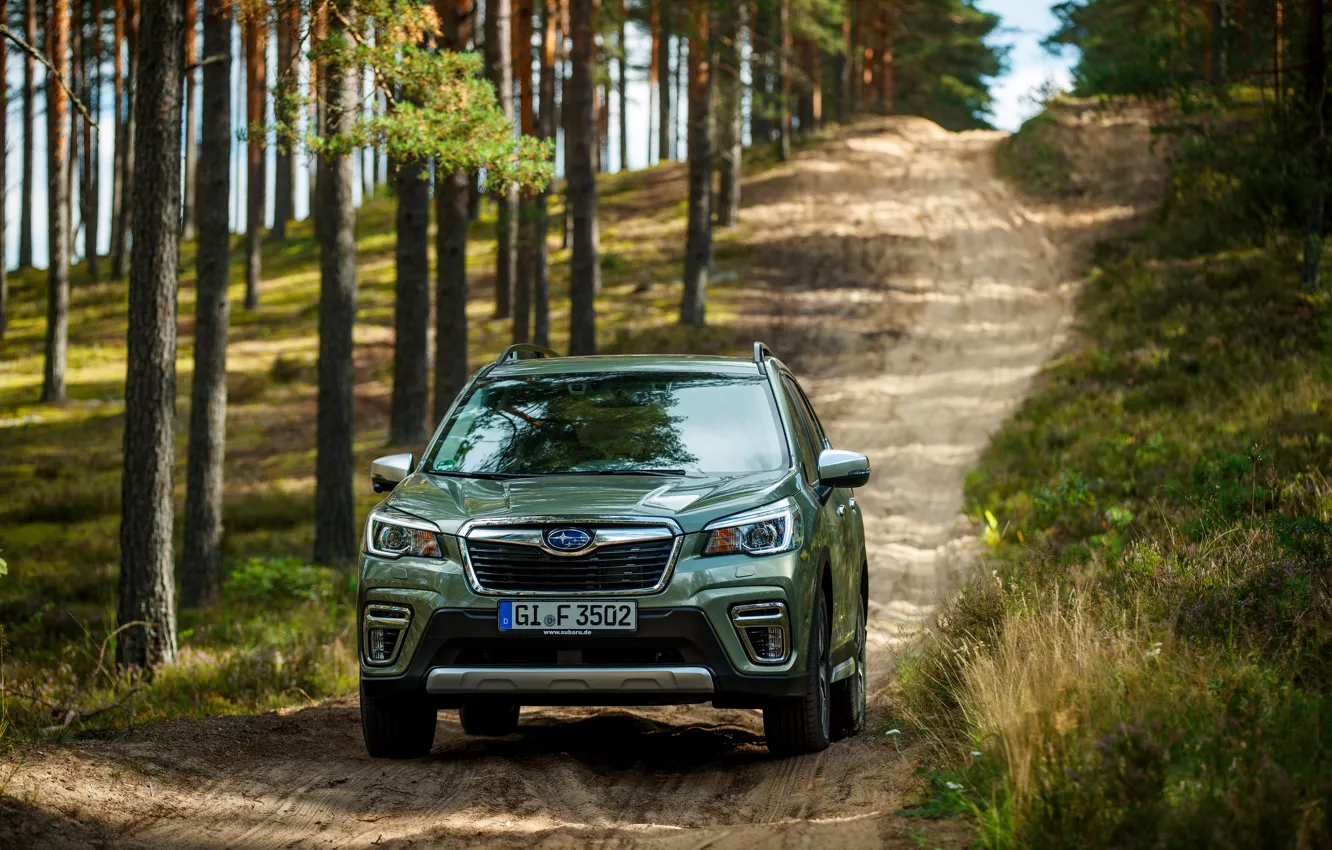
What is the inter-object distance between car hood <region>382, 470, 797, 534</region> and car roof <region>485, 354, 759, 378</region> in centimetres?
105

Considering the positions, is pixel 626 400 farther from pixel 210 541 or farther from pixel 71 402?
pixel 71 402

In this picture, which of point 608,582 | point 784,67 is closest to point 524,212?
point 608,582

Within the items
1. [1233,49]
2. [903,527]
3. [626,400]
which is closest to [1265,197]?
[1233,49]

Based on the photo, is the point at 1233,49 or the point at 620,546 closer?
the point at 620,546

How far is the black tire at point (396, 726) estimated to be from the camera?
6.59 metres

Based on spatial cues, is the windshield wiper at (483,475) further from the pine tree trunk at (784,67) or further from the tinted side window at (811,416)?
the pine tree trunk at (784,67)

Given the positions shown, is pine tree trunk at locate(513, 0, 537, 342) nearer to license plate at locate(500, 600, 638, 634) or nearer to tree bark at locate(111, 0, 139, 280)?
tree bark at locate(111, 0, 139, 280)

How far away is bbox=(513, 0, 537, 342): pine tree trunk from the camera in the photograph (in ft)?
88.8

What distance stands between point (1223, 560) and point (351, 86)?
9575 mm

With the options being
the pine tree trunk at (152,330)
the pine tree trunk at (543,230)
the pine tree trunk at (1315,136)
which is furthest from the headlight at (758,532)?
the pine tree trunk at (543,230)

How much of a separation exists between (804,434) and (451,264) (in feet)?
42.6

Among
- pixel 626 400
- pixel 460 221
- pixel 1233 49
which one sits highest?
pixel 1233 49

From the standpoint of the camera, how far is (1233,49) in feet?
67.8

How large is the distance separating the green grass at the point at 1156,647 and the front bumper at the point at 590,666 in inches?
42.5
